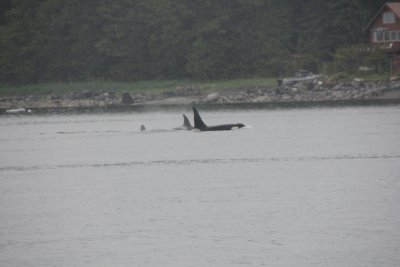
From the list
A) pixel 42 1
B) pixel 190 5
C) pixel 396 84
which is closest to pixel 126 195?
pixel 396 84

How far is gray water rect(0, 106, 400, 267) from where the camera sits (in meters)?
23.9

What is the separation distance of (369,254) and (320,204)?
23.5 feet

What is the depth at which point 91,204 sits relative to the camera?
32156 mm

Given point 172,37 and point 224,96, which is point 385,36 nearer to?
point 224,96

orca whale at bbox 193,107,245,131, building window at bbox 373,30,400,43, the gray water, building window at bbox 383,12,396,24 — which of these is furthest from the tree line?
the gray water

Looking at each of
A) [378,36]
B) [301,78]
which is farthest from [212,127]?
[378,36]

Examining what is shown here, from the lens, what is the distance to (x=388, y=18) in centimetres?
9862

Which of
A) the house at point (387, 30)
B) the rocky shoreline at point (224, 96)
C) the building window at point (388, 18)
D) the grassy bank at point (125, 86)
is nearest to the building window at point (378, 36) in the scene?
the house at point (387, 30)

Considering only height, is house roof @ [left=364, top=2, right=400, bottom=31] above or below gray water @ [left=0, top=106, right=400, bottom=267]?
above

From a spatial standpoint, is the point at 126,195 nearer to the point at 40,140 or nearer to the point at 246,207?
the point at 246,207

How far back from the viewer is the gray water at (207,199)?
78.3ft

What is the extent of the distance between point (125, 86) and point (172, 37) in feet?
26.8

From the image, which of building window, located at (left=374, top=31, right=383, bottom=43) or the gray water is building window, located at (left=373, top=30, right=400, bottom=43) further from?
the gray water

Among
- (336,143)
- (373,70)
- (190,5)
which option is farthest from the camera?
(190,5)
